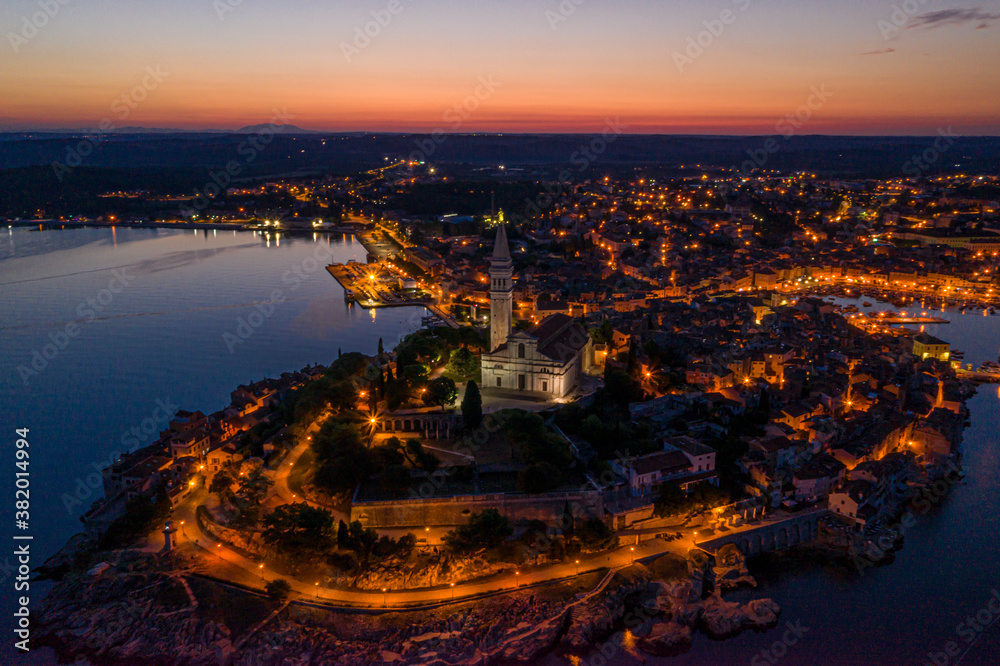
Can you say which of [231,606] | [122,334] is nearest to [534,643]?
[231,606]

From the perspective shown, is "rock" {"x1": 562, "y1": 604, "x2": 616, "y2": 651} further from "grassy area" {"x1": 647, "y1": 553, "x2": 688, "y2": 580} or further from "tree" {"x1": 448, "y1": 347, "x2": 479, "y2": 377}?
"tree" {"x1": 448, "y1": 347, "x2": 479, "y2": 377}

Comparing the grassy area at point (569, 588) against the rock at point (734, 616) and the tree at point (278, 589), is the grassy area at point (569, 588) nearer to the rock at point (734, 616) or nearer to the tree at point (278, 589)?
the rock at point (734, 616)

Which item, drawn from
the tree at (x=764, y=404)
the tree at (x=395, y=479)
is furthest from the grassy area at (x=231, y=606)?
the tree at (x=764, y=404)

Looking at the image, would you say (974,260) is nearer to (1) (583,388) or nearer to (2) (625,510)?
(1) (583,388)

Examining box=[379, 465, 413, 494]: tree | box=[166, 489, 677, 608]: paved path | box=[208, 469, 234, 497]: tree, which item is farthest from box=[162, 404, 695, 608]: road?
box=[379, 465, 413, 494]: tree

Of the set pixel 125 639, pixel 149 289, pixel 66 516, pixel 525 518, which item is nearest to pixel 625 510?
pixel 525 518

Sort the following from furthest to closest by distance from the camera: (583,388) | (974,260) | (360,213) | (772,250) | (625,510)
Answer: (360,213), (772,250), (974,260), (583,388), (625,510)
